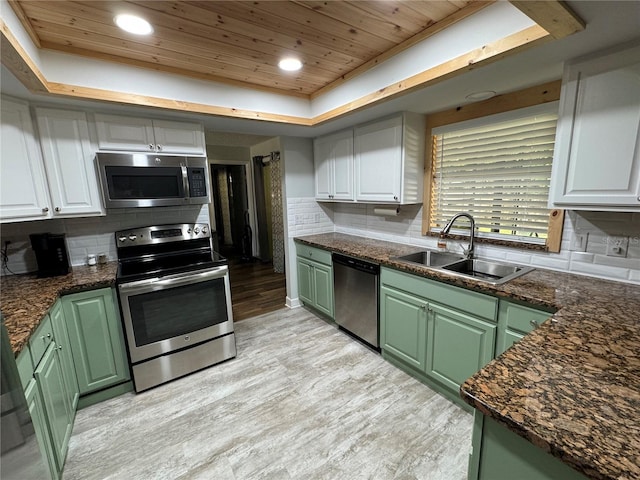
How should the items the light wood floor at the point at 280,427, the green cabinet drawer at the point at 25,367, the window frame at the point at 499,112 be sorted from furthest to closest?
the window frame at the point at 499,112, the light wood floor at the point at 280,427, the green cabinet drawer at the point at 25,367

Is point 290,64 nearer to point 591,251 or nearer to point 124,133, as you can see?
point 124,133

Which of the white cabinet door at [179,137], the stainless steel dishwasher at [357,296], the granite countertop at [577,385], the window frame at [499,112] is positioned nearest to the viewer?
the granite countertop at [577,385]

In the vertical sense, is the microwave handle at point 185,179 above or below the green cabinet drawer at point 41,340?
above

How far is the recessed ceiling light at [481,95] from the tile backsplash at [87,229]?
8.42 ft

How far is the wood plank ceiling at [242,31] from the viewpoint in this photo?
144cm

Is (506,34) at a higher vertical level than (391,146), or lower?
higher

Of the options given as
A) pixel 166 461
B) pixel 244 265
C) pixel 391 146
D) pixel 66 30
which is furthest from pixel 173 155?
pixel 244 265

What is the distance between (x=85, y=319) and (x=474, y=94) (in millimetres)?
3170

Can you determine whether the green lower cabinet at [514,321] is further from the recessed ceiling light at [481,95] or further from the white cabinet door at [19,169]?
the white cabinet door at [19,169]

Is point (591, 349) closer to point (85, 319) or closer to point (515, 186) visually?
point (515, 186)

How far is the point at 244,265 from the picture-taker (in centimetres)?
585

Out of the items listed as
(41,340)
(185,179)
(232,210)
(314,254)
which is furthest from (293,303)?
(232,210)

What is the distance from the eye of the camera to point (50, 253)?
6.91ft

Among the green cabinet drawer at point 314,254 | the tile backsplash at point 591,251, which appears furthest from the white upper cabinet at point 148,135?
the tile backsplash at point 591,251
